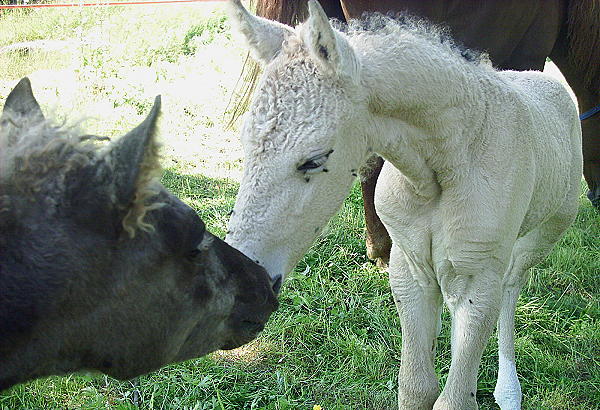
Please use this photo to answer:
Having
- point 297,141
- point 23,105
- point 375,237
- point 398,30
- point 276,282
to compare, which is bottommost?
point 375,237

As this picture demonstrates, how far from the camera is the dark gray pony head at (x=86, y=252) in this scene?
1747mm

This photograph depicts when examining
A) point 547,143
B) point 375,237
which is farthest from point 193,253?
point 375,237


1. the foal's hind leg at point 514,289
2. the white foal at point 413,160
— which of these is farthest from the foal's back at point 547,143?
the foal's hind leg at point 514,289

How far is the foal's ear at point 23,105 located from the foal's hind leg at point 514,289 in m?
2.61

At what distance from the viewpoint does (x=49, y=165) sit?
5.91 ft

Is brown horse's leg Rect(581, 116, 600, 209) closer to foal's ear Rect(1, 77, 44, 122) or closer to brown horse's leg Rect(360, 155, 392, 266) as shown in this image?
brown horse's leg Rect(360, 155, 392, 266)

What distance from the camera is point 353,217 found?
17.4ft

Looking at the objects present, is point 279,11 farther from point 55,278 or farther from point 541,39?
point 55,278

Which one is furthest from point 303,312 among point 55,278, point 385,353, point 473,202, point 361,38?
point 55,278

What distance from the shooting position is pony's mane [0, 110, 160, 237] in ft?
5.81

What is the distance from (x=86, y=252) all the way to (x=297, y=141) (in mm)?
823

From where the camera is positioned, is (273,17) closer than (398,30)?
No

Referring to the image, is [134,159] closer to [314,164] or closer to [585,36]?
[314,164]

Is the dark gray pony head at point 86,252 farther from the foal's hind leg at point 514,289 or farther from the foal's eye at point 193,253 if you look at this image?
the foal's hind leg at point 514,289
